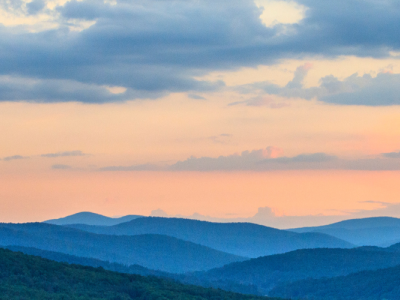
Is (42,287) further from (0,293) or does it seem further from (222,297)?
(222,297)

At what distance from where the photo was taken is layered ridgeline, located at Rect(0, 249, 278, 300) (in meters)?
101

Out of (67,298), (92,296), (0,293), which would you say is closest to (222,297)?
(92,296)

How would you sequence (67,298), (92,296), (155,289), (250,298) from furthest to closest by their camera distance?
(250,298)
(155,289)
(92,296)
(67,298)

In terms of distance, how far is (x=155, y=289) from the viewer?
12019cm

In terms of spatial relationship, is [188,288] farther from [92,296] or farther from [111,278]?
[92,296]

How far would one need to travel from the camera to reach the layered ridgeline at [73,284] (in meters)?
101

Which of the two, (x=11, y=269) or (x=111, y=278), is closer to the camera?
(x=11, y=269)

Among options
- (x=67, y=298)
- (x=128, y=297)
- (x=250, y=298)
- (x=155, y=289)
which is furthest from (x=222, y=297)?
(x=67, y=298)

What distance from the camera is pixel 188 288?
442ft

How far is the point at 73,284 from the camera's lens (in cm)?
11519

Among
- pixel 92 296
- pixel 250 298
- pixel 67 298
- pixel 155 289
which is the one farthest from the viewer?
pixel 250 298

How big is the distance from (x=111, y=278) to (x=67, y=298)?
99.3ft

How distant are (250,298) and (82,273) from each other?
34087 millimetres

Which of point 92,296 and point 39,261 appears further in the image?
point 39,261
